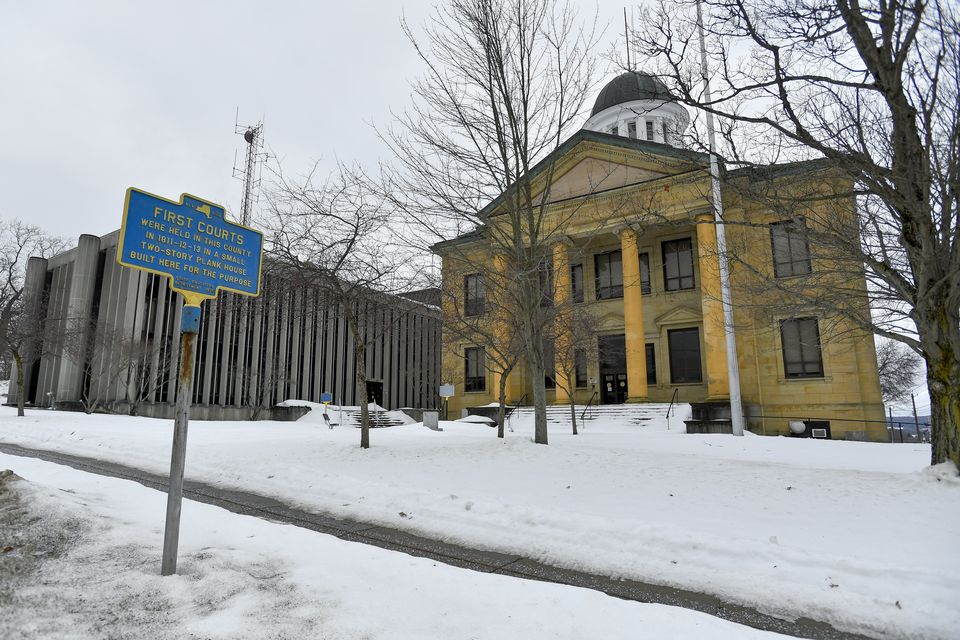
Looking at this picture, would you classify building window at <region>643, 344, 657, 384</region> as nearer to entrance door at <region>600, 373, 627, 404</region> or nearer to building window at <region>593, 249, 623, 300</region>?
entrance door at <region>600, 373, 627, 404</region>

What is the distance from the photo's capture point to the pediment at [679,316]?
97.4ft

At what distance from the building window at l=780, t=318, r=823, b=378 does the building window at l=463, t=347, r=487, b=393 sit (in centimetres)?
1741

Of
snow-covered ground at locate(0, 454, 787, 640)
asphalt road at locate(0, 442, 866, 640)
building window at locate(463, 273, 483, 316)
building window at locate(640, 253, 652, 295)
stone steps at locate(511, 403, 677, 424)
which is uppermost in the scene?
building window at locate(640, 253, 652, 295)

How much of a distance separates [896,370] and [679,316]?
30.1m

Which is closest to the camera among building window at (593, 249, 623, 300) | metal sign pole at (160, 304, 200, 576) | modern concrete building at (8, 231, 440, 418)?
metal sign pole at (160, 304, 200, 576)

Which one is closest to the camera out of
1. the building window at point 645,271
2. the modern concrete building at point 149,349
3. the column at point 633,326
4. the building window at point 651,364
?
the column at point 633,326

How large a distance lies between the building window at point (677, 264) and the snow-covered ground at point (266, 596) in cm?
2881

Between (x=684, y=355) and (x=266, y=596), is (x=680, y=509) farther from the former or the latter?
A: (x=684, y=355)

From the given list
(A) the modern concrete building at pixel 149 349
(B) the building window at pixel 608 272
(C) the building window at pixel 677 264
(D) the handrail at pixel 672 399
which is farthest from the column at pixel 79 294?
(C) the building window at pixel 677 264

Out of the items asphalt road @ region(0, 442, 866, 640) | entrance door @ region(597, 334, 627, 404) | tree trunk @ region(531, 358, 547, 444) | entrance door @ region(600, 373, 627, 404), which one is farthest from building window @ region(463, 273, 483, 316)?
entrance door @ region(600, 373, 627, 404)

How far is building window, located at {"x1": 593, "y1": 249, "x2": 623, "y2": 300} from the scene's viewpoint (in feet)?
106

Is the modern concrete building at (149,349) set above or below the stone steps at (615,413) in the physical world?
above

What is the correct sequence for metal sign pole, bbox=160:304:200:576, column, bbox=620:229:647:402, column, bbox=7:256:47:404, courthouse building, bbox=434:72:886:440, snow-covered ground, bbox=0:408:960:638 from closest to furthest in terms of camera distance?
metal sign pole, bbox=160:304:200:576 < snow-covered ground, bbox=0:408:960:638 < courthouse building, bbox=434:72:886:440 < column, bbox=7:256:47:404 < column, bbox=620:229:647:402

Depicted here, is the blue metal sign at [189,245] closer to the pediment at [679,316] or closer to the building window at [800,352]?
the building window at [800,352]
